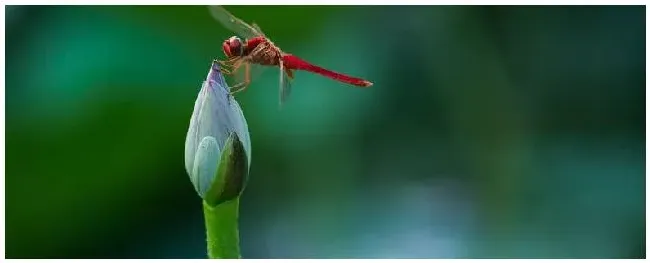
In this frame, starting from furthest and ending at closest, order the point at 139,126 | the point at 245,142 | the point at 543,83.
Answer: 1. the point at 543,83
2. the point at 139,126
3. the point at 245,142

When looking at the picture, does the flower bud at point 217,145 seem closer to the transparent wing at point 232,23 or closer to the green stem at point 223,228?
the green stem at point 223,228

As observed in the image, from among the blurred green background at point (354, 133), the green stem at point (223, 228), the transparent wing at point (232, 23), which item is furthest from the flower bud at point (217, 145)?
the blurred green background at point (354, 133)

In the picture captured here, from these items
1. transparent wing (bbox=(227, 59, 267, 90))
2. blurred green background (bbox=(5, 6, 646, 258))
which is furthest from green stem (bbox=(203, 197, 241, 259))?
blurred green background (bbox=(5, 6, 646, 258))

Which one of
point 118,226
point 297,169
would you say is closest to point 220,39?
point 297,169

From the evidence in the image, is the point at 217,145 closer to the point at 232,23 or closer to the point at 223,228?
the point at 223,228

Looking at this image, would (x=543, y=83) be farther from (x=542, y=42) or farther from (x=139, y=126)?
(x=139, y=126)

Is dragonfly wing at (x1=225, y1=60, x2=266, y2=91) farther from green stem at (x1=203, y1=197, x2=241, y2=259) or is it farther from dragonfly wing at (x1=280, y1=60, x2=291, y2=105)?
green stem at (x1=203, y1=197, x2=241, y2=259)
